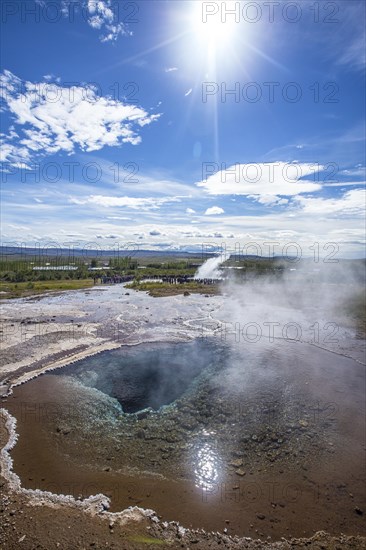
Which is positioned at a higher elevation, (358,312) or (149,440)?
(358,312)

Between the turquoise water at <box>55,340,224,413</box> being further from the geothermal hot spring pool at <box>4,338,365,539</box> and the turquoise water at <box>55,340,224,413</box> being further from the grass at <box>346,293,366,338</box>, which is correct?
the grass at <box>346,293,366,338</box>

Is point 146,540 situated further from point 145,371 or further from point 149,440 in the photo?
point 145,371

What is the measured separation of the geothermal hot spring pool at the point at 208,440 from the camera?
723 cm

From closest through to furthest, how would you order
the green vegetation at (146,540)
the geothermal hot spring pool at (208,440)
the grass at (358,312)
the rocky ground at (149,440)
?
the green vegetation at (146,540)
the rocky ground at (149,440)
the geothermal hot spring pool at (208,440)
the grass at (358,312)

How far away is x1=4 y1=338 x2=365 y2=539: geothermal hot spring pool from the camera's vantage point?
7232 millimetres

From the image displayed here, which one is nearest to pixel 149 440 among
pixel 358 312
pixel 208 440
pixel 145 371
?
pixel 208 440

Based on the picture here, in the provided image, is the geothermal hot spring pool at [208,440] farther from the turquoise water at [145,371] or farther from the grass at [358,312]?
the grass at [358,312]

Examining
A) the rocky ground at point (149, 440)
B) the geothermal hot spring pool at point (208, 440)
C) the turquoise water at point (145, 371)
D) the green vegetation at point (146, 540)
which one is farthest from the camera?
the turquoise water at point (145, 371)

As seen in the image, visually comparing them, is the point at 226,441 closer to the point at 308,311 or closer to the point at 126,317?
the point at 126,317

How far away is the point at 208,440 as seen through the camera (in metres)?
9.59

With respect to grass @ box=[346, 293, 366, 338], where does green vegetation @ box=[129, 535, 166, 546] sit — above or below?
below

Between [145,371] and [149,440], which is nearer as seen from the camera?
[149,440]

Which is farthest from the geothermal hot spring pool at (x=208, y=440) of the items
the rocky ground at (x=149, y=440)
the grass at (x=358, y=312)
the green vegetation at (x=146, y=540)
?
the grass at (x=358, y=312)

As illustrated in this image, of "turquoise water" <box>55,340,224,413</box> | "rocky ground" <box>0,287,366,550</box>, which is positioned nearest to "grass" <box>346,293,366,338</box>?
"rocky ground" <box>0,287,366,550</box>
